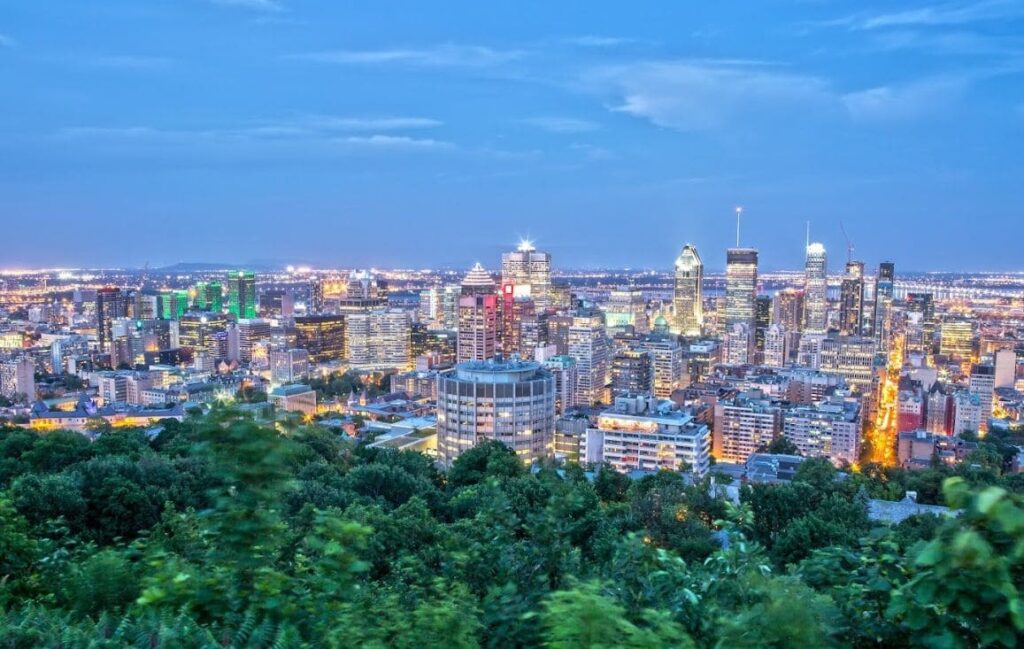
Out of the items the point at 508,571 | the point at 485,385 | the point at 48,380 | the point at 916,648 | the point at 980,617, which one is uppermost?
the point at 980,617

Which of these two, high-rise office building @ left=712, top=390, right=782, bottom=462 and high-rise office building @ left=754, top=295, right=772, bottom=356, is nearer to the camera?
high-rise office building @ left=712, top=390, right=782, bottom=462

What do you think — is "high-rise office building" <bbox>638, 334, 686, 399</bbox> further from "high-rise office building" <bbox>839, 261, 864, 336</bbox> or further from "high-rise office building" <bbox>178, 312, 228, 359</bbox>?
"high-rise office building" <bbox>178, 312, 228, 359</bbox>

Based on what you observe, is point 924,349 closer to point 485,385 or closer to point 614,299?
point 614,299

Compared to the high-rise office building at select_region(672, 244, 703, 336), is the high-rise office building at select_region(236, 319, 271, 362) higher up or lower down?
lower down

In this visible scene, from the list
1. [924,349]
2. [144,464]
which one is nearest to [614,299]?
[924,349]

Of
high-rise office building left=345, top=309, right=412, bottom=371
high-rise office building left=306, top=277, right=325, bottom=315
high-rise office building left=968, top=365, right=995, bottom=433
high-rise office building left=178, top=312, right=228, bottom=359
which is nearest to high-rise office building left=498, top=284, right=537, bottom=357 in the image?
high-rise office building left=345, top=309, right=412, bottom=371

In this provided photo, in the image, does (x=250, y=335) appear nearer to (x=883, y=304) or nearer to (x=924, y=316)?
(x=883, y=304)
